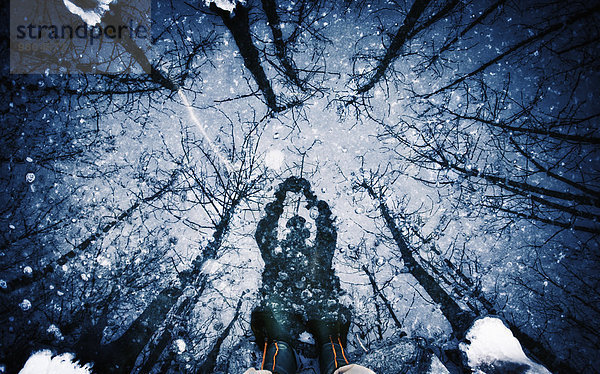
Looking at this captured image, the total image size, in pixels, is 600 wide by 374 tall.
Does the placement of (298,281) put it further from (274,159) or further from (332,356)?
(274,159)

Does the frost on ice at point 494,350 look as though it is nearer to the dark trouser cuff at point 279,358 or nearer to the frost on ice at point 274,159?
the dark trouser cuff at point 279,358

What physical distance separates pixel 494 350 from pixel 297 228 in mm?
2443

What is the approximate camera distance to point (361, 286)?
2.52m

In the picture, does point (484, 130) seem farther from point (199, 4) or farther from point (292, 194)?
point (199, 4)

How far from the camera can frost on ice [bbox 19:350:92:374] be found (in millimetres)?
2103

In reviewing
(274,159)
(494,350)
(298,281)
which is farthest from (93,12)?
(494,350)

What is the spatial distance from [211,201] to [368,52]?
2754 millimetres

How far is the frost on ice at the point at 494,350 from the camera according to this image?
A: 1960 mm

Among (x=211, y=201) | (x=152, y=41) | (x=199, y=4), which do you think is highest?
(x=199, y=4)

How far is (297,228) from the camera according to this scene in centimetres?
261

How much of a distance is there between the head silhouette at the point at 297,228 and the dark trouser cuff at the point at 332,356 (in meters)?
1.20

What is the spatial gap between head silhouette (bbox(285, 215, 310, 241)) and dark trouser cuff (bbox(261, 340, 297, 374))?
1.17 meters

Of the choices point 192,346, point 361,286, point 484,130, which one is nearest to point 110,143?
point 192,346

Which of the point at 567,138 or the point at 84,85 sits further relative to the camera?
the point at 84,85
